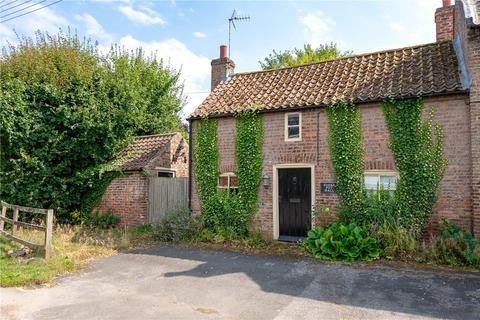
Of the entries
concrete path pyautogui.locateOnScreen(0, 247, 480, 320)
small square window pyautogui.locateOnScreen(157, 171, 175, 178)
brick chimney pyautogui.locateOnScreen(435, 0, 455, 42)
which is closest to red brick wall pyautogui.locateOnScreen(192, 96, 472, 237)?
concrete path pyautogui.locateOnScreen(0, 247, 480, 320)

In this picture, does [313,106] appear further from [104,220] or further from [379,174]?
[104,220]

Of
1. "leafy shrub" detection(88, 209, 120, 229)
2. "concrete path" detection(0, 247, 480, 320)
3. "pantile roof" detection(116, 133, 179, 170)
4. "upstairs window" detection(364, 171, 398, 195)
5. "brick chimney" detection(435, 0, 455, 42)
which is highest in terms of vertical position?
"brick chimney" detection(435, 0, 455, 42)

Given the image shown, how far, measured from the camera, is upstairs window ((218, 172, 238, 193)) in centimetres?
1177

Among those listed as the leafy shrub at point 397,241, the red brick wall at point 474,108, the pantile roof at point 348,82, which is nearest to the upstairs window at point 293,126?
the pantile roof at point 348,82

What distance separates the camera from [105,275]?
25.7 feet

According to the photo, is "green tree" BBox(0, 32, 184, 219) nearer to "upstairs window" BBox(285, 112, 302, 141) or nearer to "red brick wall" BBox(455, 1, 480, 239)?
"upstairs window" BBox(285, 112, 302, 141)

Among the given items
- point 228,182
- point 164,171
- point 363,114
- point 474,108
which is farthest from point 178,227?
point 474,108

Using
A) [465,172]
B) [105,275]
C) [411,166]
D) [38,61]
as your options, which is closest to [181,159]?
[38,61]

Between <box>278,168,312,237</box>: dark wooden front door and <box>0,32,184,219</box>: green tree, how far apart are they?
302 inches

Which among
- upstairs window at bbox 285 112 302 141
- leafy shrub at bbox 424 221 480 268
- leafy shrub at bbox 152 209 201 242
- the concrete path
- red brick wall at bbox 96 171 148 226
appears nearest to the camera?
the concrete path

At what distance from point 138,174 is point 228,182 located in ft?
13.6

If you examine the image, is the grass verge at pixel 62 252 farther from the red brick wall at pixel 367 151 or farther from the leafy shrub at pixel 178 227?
the red brick wall at pixel 367 151

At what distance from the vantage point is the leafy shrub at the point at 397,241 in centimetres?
852

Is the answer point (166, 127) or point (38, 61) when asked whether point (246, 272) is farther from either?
point (166, 127)
